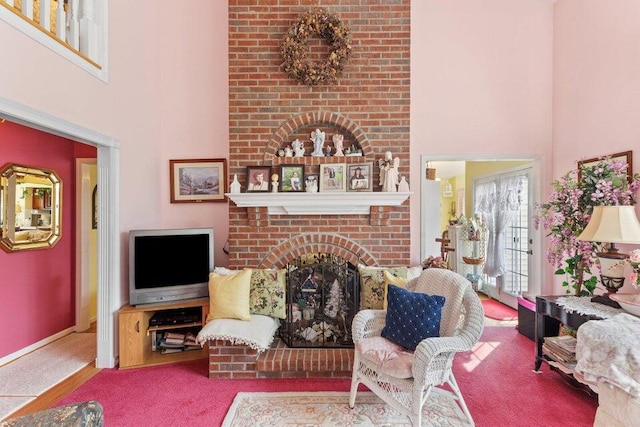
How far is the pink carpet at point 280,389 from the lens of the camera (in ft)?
7.04

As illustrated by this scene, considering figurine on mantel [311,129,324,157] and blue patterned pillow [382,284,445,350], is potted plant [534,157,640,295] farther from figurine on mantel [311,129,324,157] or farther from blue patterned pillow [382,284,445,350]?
figurine on mantel [311,129,324,157]

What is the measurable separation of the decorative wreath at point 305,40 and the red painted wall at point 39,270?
8.84ft

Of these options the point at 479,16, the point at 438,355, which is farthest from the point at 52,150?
the point at 479,16

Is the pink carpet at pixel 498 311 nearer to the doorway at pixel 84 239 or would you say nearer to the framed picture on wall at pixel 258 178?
the framed picture on wall at pixel 258 178

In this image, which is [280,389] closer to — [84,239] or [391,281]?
[391,281]

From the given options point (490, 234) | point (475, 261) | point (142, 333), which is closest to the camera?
point (142, 333)

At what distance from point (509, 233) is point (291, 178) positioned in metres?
3.27

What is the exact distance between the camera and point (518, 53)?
3590mm

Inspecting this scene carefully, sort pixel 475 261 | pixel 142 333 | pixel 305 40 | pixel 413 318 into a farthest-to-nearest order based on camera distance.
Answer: pixel 475 261
pixel 305 40
pixel 142 333
pixel 413 318

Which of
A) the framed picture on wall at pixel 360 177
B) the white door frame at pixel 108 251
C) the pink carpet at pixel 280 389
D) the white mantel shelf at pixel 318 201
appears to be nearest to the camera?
the pink carpet at pixel 280 389

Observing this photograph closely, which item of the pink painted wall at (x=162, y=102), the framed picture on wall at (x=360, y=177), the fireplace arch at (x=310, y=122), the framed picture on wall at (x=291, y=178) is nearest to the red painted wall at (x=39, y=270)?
the pink painted wall at (x=162, y=102)

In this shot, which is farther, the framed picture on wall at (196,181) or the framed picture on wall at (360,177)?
the framed picture on wall at (196,181)

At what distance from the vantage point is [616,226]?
2.23 metres

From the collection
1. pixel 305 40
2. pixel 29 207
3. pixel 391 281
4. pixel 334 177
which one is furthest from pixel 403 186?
pixel 29 207
